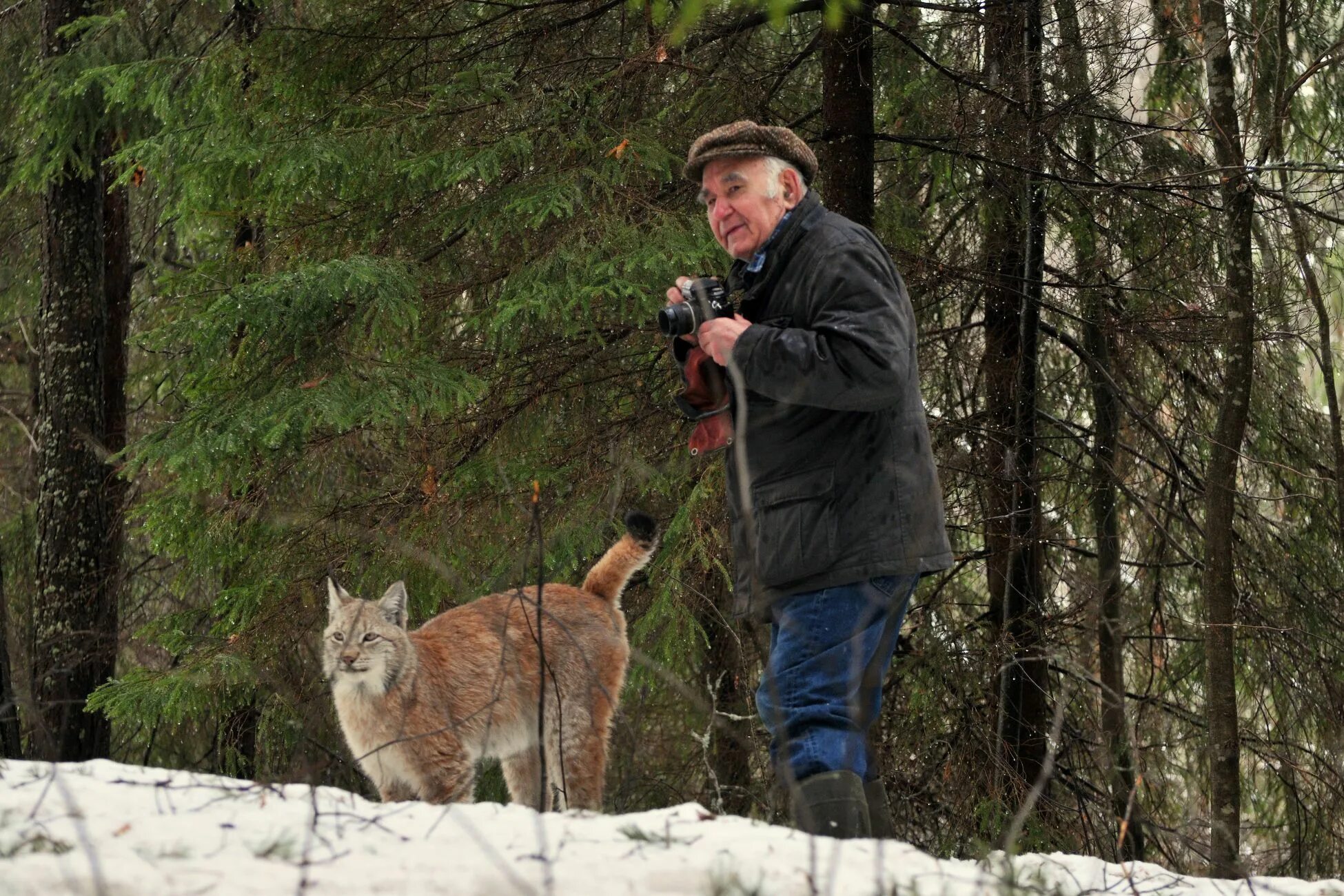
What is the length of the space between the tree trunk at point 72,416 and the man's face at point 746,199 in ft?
24.1

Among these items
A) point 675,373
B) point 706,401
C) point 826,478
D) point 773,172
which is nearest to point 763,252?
point 773,172

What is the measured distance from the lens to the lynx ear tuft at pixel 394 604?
6152 millimetres

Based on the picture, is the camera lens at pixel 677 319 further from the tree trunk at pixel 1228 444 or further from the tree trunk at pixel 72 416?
the tree trunk at pixel 72 416

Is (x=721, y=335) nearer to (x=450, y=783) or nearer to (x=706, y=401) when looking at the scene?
(x=706, y=401)

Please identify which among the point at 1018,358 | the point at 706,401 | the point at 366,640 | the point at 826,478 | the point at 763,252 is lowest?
the point at 366,640

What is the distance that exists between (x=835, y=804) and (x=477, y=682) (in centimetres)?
303

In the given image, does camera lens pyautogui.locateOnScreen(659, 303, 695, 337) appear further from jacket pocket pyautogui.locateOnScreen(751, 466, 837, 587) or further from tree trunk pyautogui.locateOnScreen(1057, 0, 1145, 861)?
tree trunk pyautogui.locateOnScreen(1057, 0, 1145, 861)

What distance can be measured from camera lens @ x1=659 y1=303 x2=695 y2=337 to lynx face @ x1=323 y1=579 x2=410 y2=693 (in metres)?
2.32

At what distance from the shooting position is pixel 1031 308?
8.37 metres

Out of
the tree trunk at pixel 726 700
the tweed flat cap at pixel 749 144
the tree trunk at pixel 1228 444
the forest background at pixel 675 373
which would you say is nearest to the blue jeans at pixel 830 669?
the tweed flat cap at pixel 749 144


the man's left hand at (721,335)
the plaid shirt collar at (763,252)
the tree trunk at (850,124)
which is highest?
the tree trunk at (850,124)

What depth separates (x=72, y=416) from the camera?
1074 centimetres

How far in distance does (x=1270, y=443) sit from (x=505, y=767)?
18.8ft

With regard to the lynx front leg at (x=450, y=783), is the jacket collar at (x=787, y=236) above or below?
above
